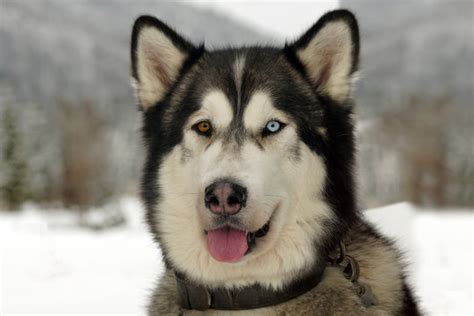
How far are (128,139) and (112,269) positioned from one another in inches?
2009

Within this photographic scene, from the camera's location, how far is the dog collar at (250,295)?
112 inches

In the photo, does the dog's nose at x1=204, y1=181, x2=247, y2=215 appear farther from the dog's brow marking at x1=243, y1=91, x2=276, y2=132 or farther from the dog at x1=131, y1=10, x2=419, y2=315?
the dog's brow marking at x1=243, y1=91, x2=276, y2=132

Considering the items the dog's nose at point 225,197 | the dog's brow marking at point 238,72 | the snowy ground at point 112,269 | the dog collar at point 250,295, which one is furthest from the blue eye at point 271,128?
the snowy ground at point 112,269

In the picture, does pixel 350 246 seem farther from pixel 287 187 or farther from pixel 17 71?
pixel 17 71

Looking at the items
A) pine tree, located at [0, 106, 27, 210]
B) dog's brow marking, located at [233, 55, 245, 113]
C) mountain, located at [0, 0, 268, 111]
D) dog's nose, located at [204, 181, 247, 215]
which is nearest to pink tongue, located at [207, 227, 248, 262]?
dog's nose, located at [204, 181, 247, 215]

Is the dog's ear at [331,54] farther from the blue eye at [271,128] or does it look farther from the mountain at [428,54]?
the mountain at [428,54]

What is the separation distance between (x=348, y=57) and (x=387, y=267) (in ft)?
4.11

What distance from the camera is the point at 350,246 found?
125 inches

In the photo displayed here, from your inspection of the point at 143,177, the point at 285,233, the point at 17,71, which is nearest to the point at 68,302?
the point at 143,177

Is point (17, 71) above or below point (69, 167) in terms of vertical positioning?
above

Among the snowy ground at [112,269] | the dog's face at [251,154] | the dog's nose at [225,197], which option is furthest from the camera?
the snowy ground at [112,269]

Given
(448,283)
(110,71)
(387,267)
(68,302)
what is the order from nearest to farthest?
(387,267) → (68,302) → (448,283) → (110,71)

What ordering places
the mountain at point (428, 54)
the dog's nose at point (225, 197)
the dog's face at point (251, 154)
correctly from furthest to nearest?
the mountain at point (428, 54), the dog's face at point (251, 154), the dog's nose at point (225, 197)

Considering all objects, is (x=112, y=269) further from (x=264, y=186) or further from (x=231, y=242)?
(x=264, y=186)
